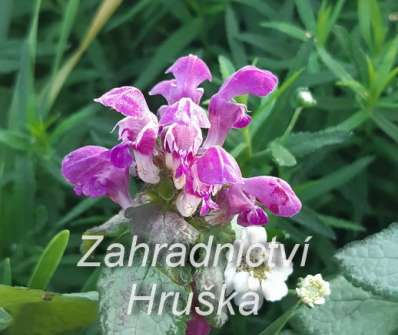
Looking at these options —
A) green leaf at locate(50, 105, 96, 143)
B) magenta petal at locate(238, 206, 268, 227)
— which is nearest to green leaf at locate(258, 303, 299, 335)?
magenta petal at locate(238, 206, 268, 227)

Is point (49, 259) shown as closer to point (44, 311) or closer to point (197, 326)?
point (44, 311)

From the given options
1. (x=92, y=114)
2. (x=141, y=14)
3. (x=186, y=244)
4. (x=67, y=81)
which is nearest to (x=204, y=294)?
(x=186, y=244)

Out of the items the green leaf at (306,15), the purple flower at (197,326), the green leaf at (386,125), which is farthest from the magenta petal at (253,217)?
the green leaf at (306,15)

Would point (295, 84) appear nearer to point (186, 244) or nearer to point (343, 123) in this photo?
point (343, 123)

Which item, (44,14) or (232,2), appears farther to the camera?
(44,14)

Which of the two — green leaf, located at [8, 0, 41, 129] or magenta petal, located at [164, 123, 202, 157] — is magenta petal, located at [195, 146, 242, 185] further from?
green leaf, located at [8, 0, 41, 129]

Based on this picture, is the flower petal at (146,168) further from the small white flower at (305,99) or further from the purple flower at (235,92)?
the small white flower at (305,99)
